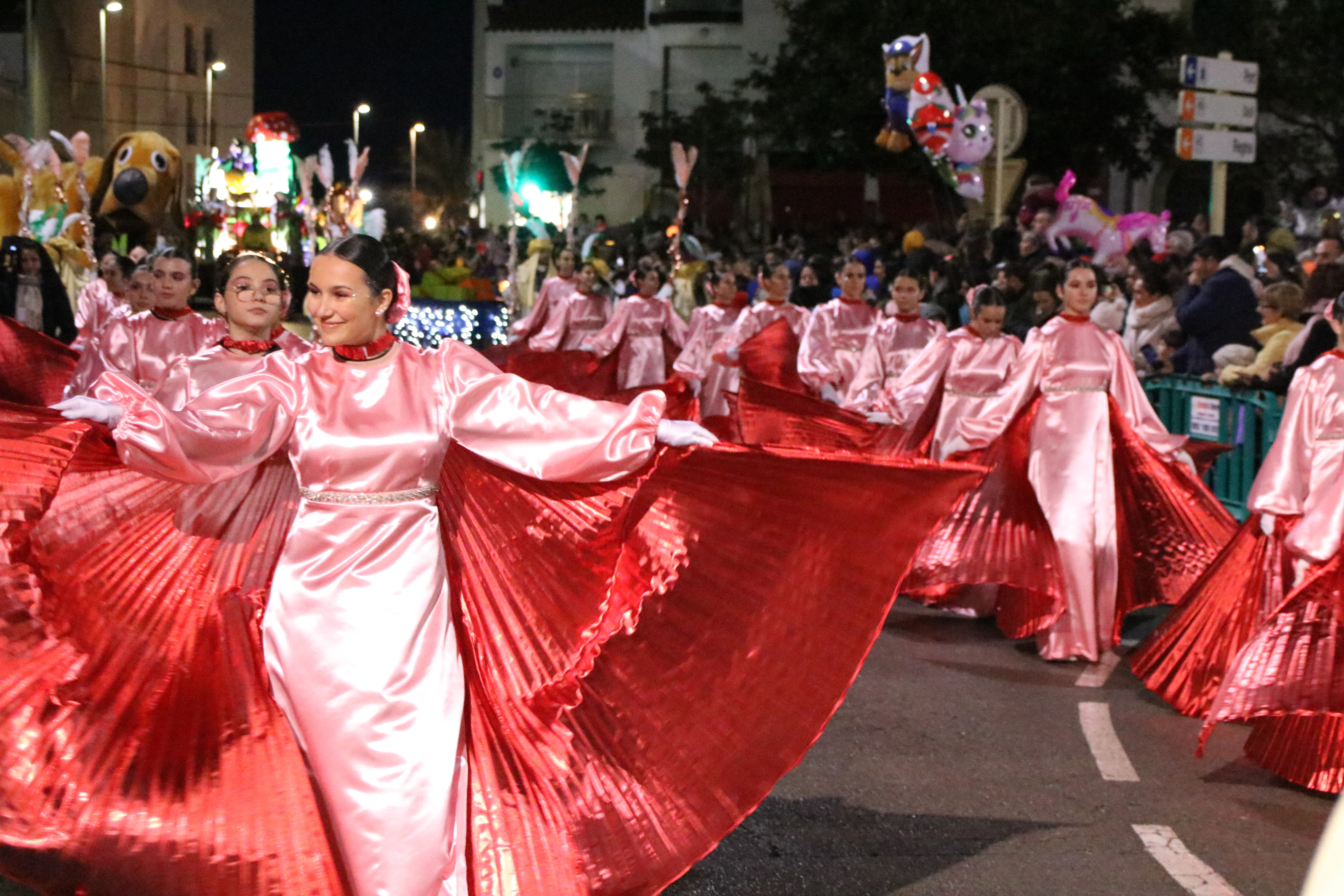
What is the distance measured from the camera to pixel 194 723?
447cm

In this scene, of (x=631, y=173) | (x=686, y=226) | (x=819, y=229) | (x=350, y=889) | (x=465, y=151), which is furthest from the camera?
(x=465, y=151)

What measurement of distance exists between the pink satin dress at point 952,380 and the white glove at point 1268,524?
9.35 feet

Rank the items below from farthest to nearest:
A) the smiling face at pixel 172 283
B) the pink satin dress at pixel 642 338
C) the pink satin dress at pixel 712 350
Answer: the pink satin dress at pixel 642 338 → the pink satin dress at pixel 712 350 → the smiling face at pixel 172 283

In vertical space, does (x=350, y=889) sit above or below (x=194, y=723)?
below

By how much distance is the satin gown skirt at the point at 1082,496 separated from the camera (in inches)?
333

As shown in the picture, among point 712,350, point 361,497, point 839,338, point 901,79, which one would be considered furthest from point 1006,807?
point 901,79

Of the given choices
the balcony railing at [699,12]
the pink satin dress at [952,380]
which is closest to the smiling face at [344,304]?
the pink satin dress at [952,380]

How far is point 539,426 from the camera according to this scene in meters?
4.33

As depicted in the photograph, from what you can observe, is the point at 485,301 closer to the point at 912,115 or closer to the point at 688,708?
the point at 912,115

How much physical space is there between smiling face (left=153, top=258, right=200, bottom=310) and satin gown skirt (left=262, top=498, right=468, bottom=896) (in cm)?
385

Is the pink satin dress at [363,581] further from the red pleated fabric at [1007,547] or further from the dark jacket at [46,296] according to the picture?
the dark jacket at [46,296]

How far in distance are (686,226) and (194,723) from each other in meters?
30.6

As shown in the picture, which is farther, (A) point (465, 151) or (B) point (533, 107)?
(A) point (465, 151)

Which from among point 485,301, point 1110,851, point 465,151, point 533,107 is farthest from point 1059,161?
point 465,151
